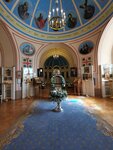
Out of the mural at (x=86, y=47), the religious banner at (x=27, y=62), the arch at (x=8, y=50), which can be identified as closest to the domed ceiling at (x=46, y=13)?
the mural at (x=86, y=47)

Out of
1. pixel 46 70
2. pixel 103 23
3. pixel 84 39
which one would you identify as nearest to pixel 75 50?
pixel 84 39

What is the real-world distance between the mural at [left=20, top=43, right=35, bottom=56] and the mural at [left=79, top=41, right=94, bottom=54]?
4.66 m

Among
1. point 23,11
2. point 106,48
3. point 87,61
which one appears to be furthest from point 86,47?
point 23,11

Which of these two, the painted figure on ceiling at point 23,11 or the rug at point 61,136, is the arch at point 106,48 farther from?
the rug at point 61,136

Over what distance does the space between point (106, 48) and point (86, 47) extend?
70.5 inches

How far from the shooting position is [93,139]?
363 centimetres

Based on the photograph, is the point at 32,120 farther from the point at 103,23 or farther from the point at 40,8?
the point at 40,8

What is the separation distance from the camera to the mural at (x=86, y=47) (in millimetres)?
11641

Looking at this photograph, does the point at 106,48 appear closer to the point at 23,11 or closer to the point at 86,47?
the point at 86,47

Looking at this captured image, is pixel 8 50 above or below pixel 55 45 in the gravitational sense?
below

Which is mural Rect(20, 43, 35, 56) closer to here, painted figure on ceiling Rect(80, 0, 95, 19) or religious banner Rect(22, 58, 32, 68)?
religious banner Rect(22, 58, 32, 68)

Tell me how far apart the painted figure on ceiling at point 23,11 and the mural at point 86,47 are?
583 cm

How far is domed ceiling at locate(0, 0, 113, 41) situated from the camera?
1006cm

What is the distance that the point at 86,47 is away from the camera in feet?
38.9
